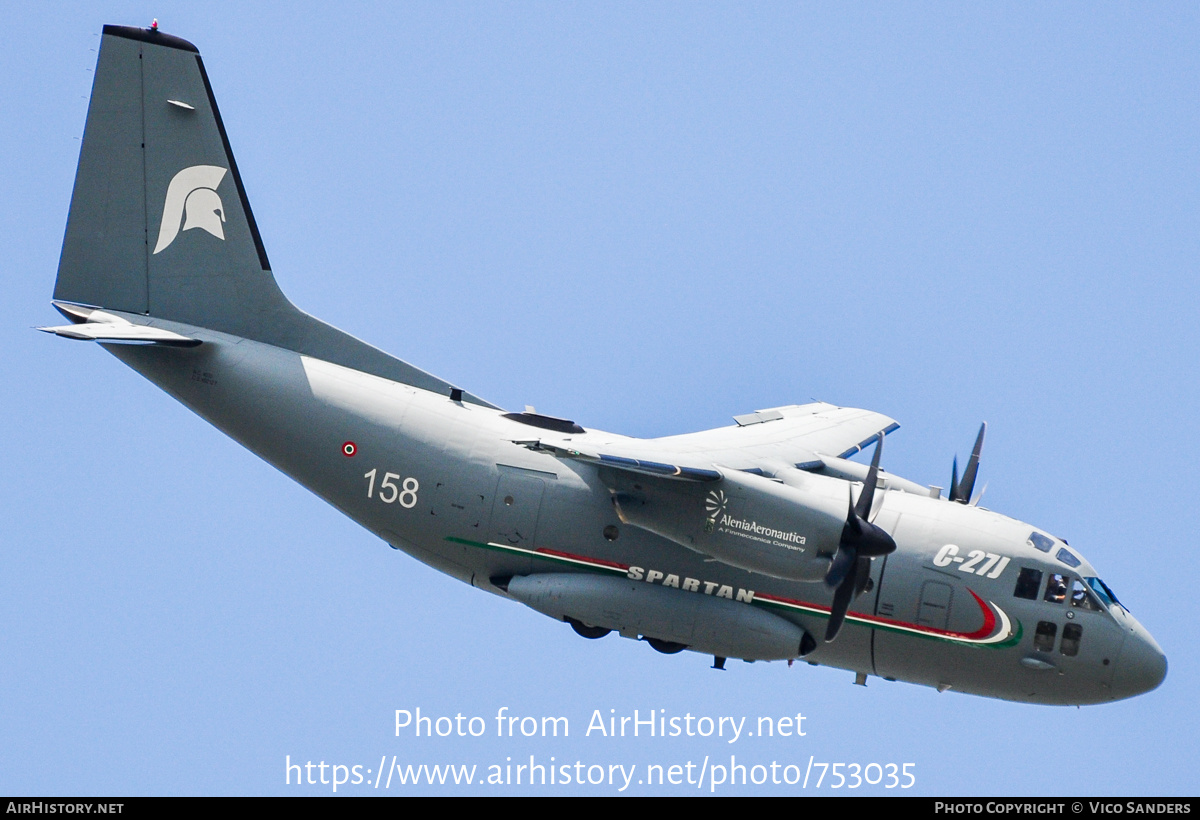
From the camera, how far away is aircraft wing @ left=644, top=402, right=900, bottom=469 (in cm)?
2380

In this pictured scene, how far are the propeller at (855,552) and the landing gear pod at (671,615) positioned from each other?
Result: 1206 mm

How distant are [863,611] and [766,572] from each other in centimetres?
237

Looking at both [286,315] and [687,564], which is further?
[286,315]

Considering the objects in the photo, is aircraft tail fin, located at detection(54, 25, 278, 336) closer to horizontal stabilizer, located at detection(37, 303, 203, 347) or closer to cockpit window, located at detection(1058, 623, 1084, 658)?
horizontal stabilizer, located at detection(37, 303, 203, 347)

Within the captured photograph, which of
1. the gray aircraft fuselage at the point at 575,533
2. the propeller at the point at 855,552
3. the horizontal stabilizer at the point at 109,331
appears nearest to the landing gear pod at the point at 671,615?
the gray aircraft fuselage at the point at 575,533

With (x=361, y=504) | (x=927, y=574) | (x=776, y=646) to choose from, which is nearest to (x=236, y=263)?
(x=361, y=504)

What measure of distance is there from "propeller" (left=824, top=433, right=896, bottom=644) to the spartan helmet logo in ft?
42.3

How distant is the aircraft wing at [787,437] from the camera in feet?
78.1

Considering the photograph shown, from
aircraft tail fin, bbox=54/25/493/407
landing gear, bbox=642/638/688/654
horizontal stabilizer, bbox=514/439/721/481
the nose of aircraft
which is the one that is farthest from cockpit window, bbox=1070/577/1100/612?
aircraft tail fin, bbox=54/25/493/407

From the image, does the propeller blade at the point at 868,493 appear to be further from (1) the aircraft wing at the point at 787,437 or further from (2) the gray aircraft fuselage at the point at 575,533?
(1) the aircraft wing at the point at 787,437
